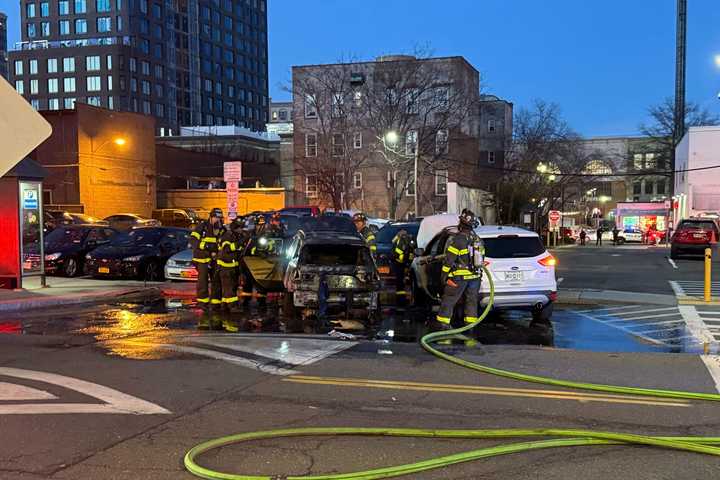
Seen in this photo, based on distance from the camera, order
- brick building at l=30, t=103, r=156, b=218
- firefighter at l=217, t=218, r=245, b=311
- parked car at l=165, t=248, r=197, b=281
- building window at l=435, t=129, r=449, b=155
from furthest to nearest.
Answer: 1. building window at l=435, t=129, r=449, b=155
2. brick building at l=30, t=103, r=156, b=218
3. parked car at l=165, t=248, r=197, b=281
4. firefighter at l=217, t=218, r=245, b=311

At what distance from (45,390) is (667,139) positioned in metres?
77.2

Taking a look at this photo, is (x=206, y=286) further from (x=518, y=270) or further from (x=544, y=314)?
(x=544, y=314)

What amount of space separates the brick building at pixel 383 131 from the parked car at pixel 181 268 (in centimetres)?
2849

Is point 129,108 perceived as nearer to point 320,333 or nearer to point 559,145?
point 559,145

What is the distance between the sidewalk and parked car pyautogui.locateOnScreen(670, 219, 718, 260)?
2073 centimetres

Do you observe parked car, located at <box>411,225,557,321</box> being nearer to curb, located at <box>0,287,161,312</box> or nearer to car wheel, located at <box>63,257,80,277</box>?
curb, located at <box>0,287,161,312</box>

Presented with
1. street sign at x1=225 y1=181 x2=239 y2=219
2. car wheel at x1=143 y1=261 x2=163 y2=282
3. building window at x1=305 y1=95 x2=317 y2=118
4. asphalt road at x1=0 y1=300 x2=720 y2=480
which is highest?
building window at x1=305 y1=95 x2=317 y2=118

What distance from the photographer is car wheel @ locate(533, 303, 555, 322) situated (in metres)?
11.3

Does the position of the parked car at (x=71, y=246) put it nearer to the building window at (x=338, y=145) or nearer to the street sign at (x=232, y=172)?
the street sign at (x=232, y=172)

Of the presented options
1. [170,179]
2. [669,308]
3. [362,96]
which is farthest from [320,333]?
[170,179]

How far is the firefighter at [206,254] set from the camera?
510 inches

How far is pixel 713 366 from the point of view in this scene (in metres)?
7.79

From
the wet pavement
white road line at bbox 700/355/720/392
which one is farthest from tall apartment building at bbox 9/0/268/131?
white road line at bbox 700/355/720/392

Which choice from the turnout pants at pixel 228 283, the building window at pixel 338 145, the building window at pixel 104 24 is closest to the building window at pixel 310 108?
the building window at pixel 338 145
